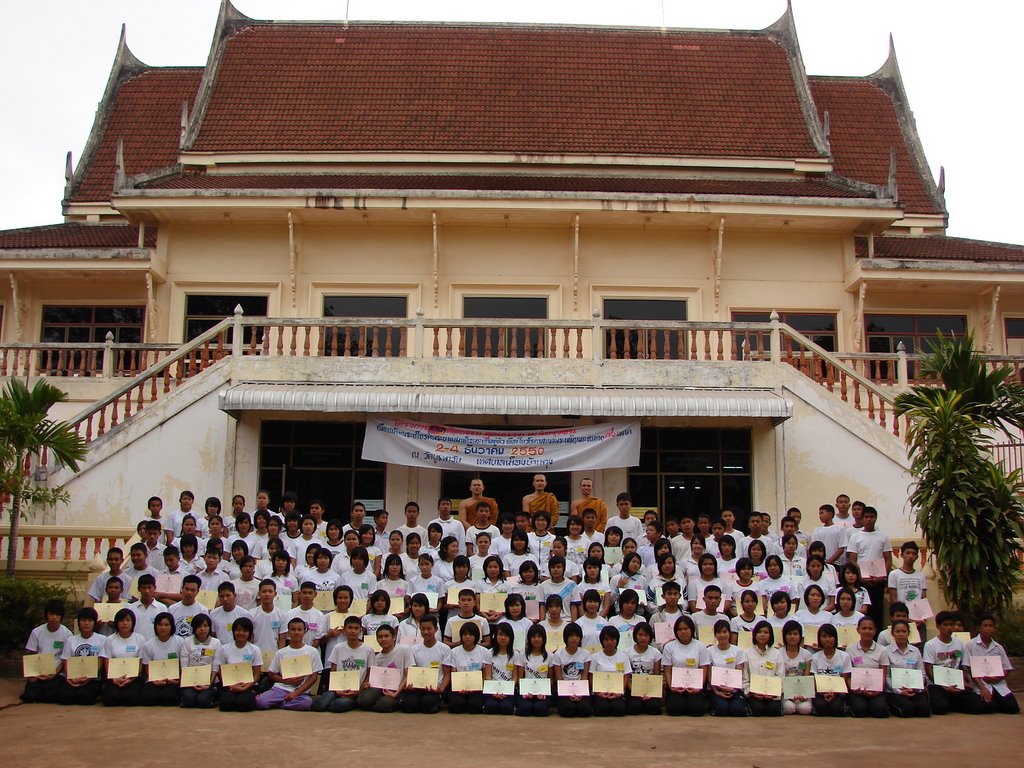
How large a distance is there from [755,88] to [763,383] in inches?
341

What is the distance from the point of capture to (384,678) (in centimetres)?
826

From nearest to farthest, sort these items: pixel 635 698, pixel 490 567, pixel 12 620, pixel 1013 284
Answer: pixel 635 698 → pixel 490 567 → pixel 12 620 → pixel 1013 284

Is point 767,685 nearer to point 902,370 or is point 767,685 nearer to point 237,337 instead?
point 902,370

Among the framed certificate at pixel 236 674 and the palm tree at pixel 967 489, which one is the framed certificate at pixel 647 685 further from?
the palm tree at pixel 967 489

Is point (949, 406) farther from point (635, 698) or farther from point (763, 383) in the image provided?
point (635, 698)

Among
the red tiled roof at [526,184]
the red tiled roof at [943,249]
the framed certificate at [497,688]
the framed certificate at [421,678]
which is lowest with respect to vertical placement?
the framed certificate at [497,688]

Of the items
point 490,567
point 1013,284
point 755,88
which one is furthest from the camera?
point 755,88

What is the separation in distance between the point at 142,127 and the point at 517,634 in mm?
14824

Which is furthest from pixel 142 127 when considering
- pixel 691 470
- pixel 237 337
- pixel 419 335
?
pixel 691 470

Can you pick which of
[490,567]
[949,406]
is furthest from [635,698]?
[949,406]

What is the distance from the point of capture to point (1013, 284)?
53.5 ft

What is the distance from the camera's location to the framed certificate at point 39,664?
8359mm

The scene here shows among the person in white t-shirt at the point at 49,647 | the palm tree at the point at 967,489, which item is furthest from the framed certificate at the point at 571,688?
the person in white t-shirt at the point at 49,647

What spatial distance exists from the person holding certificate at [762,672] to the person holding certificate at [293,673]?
356 cm
